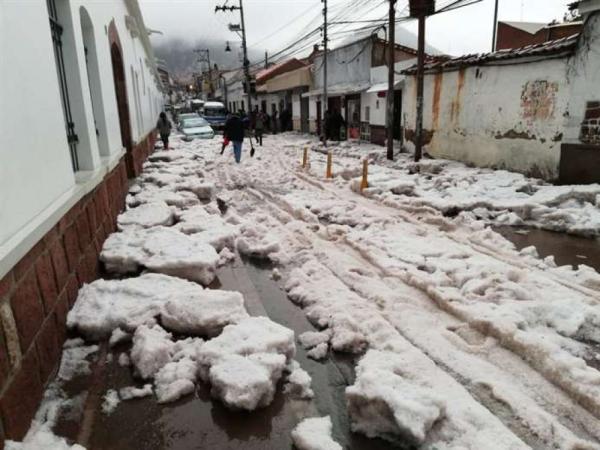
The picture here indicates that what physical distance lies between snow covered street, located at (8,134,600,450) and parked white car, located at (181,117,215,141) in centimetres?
1929

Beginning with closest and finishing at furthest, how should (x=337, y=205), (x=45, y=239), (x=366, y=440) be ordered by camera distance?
(x=366, y=440), (x=45, y=239), (x=337, y=205)

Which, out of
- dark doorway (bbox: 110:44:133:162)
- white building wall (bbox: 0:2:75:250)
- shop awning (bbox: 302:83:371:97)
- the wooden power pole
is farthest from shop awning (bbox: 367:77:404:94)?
white building wall (bbox: 0:2:75:250)

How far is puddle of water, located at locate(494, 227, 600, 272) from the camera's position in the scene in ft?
16.8

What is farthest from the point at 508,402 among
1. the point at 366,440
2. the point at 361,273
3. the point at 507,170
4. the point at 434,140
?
the point at 434,140

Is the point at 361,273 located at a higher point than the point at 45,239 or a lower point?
lower

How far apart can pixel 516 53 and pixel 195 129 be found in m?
19.1

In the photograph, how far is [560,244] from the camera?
18.9 feet

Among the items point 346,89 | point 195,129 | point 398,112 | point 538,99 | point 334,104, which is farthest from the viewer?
point 195,129

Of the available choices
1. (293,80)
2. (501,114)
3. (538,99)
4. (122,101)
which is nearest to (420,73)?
(501,114)

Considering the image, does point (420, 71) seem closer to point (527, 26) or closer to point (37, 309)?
point (37, 309)

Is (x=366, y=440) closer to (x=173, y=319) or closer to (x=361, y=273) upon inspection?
(x=173, y=319)

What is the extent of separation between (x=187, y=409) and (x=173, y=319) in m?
0.87

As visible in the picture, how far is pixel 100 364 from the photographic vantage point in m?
3.07

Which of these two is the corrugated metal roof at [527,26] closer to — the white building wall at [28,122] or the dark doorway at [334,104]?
the dark doorway at [334,104]
